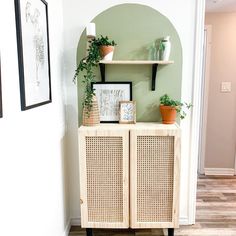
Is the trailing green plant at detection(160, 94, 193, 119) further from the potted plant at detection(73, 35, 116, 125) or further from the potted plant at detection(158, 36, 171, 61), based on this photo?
the potted plant at detection(73, 35, 116, 125)

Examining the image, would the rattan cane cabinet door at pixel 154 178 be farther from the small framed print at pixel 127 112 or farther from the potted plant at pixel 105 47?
the potted plant at pixel 105 47

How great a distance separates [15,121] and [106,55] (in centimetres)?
103

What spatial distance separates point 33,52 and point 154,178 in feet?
4.15

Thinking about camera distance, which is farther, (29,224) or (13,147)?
(29,224)

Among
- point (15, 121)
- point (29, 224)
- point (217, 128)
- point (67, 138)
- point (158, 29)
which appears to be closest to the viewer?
point (15, 121)

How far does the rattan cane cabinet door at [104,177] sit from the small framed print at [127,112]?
0.23 metres

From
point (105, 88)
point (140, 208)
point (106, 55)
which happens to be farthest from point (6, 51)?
point (140, 208)

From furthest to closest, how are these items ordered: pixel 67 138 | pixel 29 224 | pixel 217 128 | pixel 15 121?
pixel 217 128, pixel 67 138, pixel 29 224, pixel 15 121

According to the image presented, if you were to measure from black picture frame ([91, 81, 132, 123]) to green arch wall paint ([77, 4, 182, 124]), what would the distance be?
0.17 ft

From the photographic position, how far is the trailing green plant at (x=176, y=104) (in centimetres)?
204

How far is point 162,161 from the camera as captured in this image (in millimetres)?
1938

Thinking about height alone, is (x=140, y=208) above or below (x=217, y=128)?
below

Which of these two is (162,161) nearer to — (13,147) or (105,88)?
(105,88)

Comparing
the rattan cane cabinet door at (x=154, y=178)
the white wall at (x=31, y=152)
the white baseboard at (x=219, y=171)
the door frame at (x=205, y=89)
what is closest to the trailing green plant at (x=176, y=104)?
the rattan cane cabinet door at (x=154, y=178)
